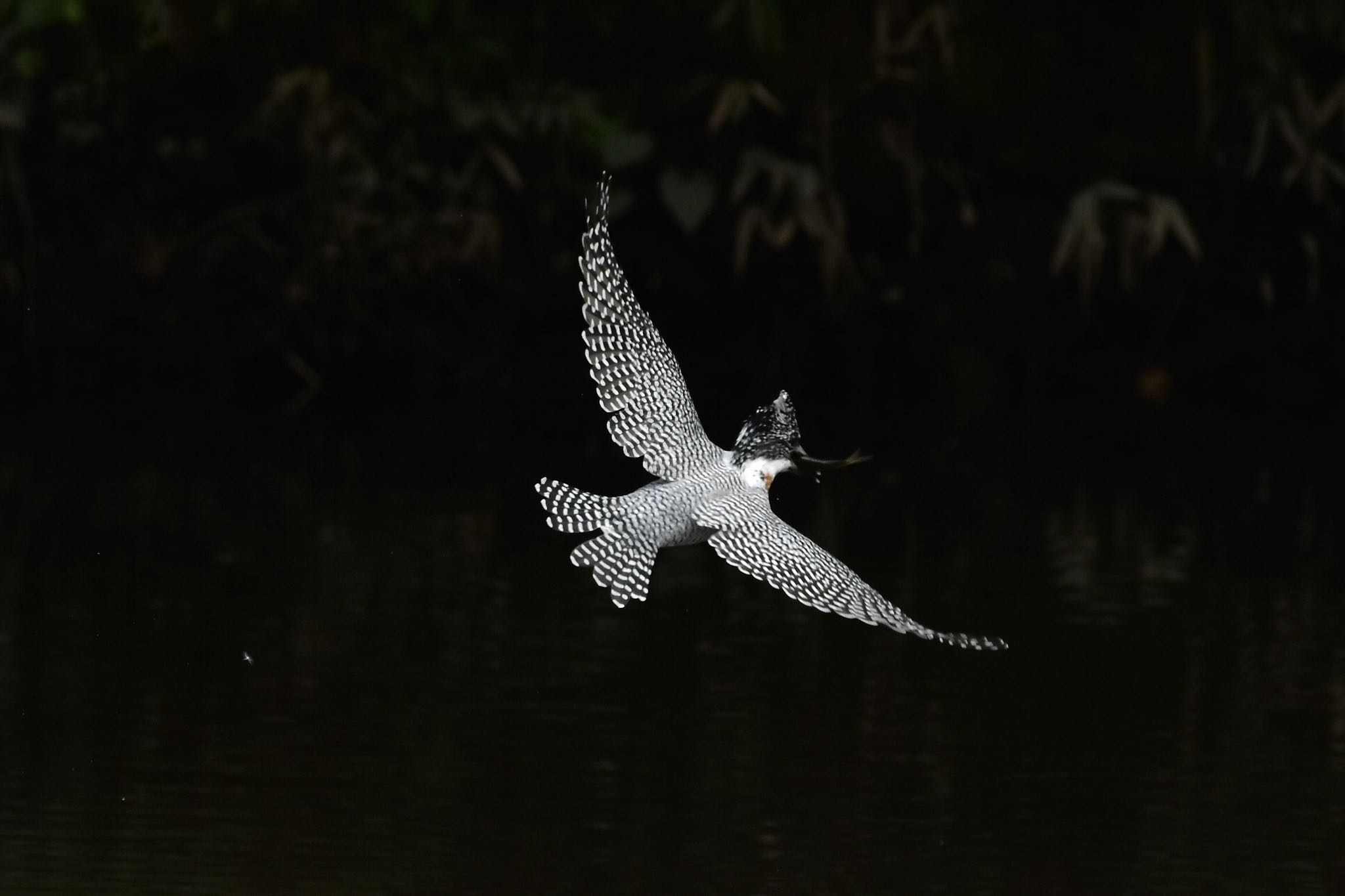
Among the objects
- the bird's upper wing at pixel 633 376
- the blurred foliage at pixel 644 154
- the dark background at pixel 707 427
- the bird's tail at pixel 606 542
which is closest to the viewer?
the bird's tail at pixel 606 542

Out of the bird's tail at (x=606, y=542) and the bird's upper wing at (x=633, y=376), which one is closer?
the bird's tail at (x=606, y=542)

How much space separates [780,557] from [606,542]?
388 mm

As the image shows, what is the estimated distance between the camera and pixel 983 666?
32.2ft

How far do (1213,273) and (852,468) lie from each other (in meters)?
4.54

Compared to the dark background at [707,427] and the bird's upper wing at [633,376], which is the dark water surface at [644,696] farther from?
the bird's upper wing at [633,376]

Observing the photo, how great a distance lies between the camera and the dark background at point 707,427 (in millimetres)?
7574

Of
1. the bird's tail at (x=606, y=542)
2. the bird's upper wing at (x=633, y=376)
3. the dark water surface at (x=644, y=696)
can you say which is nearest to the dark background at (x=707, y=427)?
the dark water surface at (x=644, y=696)

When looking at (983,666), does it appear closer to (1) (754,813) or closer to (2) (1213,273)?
(1) (754,813)

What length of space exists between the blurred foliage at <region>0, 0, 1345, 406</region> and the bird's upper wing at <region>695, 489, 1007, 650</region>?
10700 millimetres

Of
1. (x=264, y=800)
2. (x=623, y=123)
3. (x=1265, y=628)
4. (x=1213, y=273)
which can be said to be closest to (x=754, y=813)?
(x=264, y=800)

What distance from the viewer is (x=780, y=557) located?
621 centimetres

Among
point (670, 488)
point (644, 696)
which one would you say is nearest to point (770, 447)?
point (670, 488)

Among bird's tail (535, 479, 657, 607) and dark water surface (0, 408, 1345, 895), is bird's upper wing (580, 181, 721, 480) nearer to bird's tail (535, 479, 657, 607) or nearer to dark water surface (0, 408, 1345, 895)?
bird's tail (535, 479, 657, 607)

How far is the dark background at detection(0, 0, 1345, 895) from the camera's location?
298 inches
